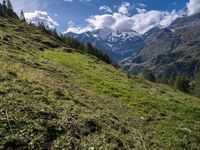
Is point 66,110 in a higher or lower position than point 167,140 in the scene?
higher

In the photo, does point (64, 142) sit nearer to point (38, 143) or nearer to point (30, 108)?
point (38, 143)

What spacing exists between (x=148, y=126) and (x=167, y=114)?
17.7 ft

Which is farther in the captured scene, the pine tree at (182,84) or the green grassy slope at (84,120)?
the pine tree at (182,84)

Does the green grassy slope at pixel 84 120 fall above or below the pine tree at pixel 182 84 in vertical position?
above

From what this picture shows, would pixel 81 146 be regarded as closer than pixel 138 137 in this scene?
Yes

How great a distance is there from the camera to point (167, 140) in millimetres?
22000

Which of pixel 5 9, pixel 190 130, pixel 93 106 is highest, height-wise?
pixel 5 9

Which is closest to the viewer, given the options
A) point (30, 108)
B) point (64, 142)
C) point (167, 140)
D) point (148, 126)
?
point (64, 142)

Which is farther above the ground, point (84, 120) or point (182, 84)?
point (84, 120)

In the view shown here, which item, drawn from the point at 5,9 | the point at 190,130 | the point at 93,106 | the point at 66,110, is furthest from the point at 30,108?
the point at 5,9

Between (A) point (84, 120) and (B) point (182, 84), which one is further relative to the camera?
(B) point (182, 84)

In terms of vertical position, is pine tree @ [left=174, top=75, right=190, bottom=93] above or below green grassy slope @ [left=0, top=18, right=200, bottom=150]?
below

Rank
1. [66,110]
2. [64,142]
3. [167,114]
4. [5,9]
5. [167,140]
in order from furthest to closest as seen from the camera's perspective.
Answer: [5,9] < [167,114] < [167,140] < [66,110] < [64,142]

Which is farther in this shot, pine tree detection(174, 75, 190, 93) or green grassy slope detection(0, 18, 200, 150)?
pine tree detection(174, 75, 190, 93)
